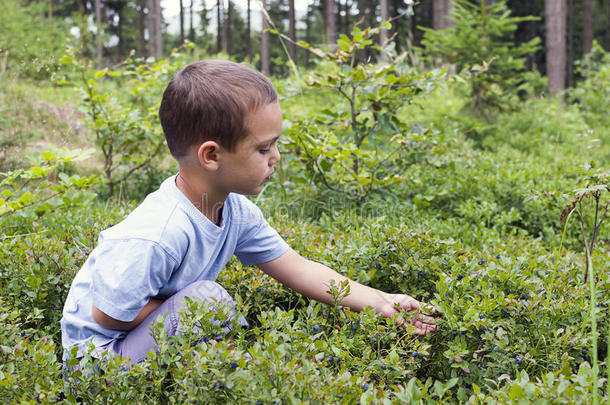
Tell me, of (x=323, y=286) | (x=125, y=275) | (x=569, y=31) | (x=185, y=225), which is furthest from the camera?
(x=569, y=31)

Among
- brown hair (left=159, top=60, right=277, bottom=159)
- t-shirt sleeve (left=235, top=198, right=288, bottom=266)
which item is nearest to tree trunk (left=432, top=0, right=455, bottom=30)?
t-shirt sleeve (left=235, top=198, right=288, bottom=266)

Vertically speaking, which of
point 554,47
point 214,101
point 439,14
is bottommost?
point 214,101

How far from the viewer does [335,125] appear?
14.3ft

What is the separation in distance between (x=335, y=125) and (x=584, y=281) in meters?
2.39

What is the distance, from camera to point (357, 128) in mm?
4238

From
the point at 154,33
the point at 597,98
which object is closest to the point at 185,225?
the point at 597,98

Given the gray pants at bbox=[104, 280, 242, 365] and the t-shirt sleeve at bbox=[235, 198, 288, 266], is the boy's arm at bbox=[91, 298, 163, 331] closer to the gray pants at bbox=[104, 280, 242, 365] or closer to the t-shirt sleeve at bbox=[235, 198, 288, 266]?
the gray pants at bbox=[104, 280, 242, 365]

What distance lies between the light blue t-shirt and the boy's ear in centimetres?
17

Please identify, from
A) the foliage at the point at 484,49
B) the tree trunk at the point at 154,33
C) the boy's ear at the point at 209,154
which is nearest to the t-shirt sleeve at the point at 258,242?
the boy's ear at the point at 209,154

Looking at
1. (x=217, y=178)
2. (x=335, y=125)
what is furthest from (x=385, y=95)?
(x=217, y=178)

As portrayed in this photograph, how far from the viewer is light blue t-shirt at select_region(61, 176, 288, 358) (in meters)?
1.79

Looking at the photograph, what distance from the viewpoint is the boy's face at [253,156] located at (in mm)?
2004

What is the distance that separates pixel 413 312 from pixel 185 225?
978mm

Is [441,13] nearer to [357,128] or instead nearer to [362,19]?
[357,128]
